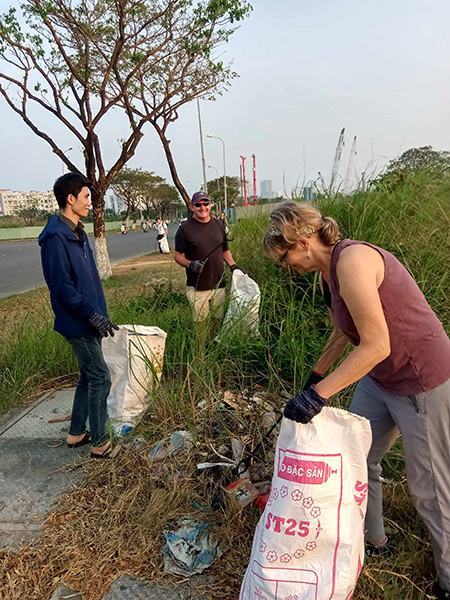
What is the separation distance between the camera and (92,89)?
34.4 feet

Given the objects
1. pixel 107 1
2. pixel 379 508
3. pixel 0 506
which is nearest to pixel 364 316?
pixel 379 508

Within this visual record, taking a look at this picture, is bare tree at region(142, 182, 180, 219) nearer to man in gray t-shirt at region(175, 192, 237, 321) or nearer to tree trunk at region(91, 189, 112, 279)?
tree trunk at region(91, 189, 112, 279)

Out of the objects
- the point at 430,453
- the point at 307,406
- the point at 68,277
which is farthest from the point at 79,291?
the point at 430,453

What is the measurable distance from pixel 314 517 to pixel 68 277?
1881mm

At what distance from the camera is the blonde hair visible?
5.39ft

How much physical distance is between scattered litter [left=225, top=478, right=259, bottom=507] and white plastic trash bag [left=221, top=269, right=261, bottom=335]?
1343 millimetres

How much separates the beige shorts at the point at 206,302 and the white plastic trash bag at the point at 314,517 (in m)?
2.29

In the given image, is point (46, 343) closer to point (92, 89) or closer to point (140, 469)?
point (140, 469)

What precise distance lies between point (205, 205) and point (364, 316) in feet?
9.79

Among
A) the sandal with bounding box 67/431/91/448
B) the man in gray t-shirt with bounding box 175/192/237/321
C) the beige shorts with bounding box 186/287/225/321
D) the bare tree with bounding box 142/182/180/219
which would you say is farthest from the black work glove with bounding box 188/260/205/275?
the bare tree with bounding box 142/182/180/219

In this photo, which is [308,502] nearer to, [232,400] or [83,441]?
[232,400]

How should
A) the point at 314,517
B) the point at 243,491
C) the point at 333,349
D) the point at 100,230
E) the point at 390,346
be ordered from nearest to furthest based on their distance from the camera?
the point at 314,517, the point at 390,346, the point at 333,349, the point at 243,491, the point at 100,230

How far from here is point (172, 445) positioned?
261 centimetres

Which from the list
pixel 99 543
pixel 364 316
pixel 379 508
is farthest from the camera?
pixel 99 543
